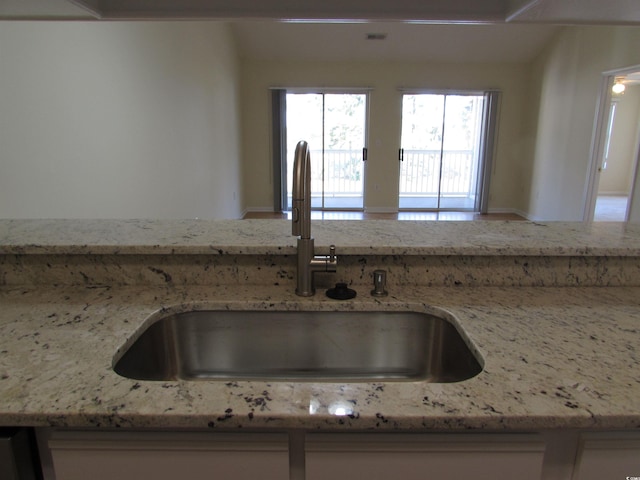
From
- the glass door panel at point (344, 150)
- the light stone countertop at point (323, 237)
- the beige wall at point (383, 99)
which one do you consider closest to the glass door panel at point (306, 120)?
the glass door panel at point (344, 150)

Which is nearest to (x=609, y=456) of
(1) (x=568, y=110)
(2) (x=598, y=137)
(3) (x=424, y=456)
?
(3) (x=424, y=456)

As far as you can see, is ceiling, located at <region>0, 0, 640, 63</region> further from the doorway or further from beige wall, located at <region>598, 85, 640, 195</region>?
beige wall, located at <region>598, 85, 640, 195</region>

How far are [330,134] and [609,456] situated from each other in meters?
6.89

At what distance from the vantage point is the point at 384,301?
3.28ft

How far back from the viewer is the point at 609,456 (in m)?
0.64

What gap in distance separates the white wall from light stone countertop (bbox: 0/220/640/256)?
869 mm

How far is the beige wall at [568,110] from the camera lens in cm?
482

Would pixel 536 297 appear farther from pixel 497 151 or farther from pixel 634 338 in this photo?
pixel 497 151

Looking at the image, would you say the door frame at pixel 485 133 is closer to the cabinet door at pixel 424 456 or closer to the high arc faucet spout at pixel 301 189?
the high arc faucet spout at pixel 301 189

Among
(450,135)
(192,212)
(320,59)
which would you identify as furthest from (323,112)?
(192,212)

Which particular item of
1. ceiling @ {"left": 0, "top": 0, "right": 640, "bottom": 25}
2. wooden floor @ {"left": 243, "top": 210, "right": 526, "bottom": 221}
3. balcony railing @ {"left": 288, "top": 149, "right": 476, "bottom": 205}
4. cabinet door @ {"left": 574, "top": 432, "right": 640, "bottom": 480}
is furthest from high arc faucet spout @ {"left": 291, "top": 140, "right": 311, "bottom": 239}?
balcony railing @ {"left": 288, "top": 149, "right": 476, "bottom": 205}

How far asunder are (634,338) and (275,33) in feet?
21.0

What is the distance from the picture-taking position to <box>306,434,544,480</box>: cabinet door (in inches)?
24.4

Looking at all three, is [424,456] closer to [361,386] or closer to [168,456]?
[361,386]
